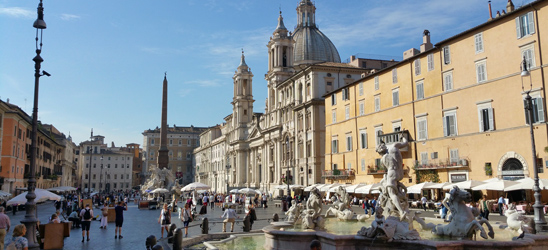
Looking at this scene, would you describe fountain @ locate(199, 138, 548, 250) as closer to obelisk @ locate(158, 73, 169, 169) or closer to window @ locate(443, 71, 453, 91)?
window @ locate(443, 71, 453, 91)

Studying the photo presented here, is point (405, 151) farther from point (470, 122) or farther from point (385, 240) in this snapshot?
point (385, 240)

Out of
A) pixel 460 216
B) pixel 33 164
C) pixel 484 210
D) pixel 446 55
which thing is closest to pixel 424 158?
pixel 446 55

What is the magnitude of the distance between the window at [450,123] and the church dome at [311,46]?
39.6 meters

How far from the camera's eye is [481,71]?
Result: 2745 centimetres

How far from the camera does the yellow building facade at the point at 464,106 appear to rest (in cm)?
2441

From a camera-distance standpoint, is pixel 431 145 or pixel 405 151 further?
pixel 405 151

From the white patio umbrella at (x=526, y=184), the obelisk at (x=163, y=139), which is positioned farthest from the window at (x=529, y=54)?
the obelisk at (x=163, y=139)

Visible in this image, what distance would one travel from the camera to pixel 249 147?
244 feet

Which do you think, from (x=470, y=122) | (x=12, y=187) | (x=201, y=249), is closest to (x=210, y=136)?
(x=12, y=187)

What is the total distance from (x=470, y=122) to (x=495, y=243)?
836 inches

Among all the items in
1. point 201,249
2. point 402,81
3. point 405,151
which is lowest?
point 201,249

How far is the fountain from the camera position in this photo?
888 centimetres

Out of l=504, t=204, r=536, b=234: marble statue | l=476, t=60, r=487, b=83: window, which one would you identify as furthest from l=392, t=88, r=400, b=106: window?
l=504, t=204, r=536, b=234: marble statue

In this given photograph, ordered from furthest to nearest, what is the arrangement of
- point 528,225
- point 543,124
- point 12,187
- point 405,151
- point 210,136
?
point 210,136
point 12,187
point 405,151
point 543,124
point 528,225
